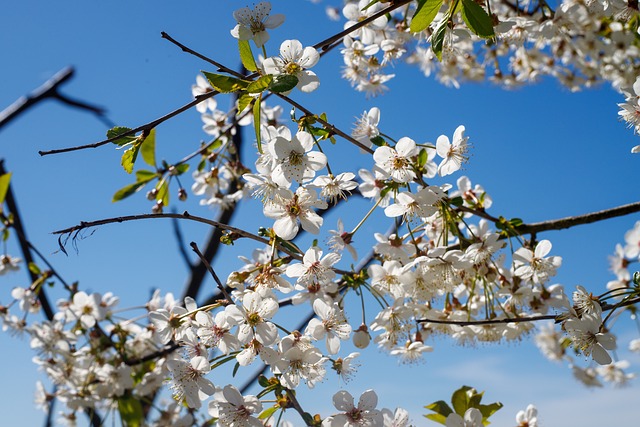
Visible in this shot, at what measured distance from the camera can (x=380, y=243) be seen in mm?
1525

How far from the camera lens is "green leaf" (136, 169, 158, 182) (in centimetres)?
207

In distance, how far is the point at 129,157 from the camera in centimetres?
115

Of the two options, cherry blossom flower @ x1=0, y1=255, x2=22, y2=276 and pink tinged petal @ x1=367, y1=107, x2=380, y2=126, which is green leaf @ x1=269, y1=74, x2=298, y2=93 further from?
cherry blossom flower @ x1=0, y1=255, x2=22, y2=276

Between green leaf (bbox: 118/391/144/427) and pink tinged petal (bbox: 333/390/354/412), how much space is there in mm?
1245

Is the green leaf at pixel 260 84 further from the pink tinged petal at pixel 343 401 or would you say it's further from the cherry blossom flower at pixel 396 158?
the pink tinged petal at pixel 343 401

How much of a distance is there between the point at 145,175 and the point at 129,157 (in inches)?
37.5

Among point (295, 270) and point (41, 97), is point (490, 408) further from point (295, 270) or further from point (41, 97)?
point (41, 97)

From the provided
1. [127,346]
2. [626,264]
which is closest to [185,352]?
[127,346]

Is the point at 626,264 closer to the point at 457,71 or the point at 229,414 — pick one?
the point at 457,71

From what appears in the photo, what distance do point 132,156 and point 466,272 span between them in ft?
3.04

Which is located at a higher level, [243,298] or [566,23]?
[566,23]

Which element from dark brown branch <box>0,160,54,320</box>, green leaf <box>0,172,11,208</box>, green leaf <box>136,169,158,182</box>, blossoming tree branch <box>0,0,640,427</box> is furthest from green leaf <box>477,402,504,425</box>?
dark brown branch <box>0,160,54,320</box>

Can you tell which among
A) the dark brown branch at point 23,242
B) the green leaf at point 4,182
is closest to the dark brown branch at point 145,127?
the green leaf at point 4,182

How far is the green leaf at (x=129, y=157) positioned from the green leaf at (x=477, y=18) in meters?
0.72
